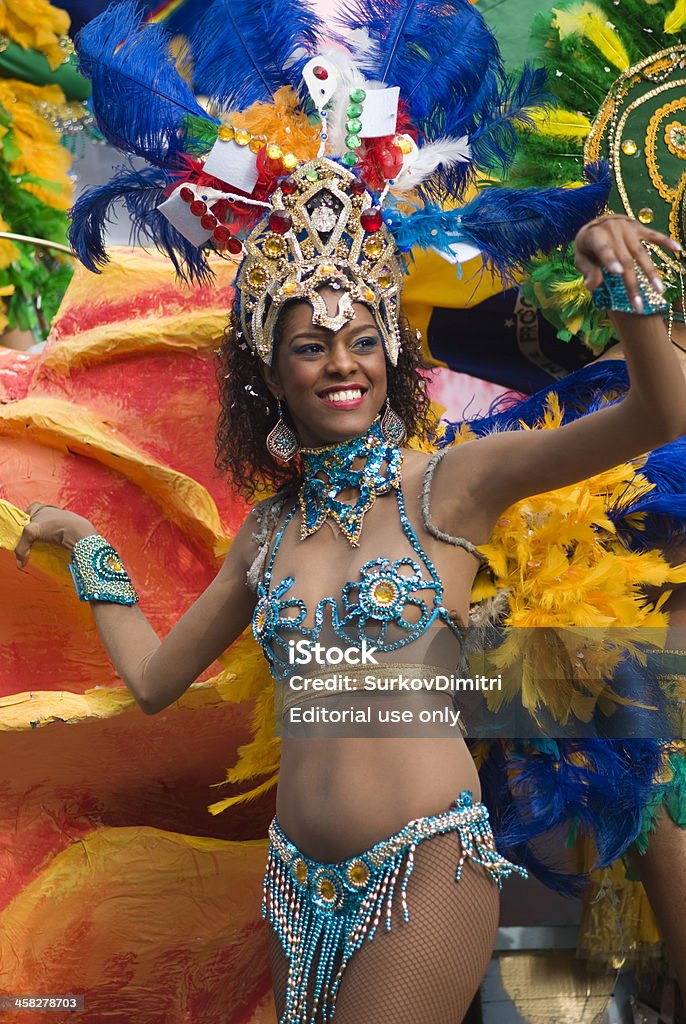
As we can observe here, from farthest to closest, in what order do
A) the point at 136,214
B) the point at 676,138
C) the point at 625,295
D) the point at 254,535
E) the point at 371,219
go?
the point at 676,138 < the point at 136,214 < the point at 254,535 < the point at 371,219 < the point at 625,295

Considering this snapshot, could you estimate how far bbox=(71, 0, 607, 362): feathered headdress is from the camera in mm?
2328

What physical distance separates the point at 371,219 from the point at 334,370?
0.99 feet

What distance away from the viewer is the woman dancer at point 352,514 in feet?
6.61

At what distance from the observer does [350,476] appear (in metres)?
2.30

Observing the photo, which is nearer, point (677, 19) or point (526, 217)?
point (526, 217)

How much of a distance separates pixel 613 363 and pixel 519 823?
0.96 metres

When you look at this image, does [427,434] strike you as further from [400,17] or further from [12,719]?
[12,719]

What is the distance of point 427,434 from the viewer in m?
2.62

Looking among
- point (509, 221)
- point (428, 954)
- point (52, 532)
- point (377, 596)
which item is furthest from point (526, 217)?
point (428, 954)

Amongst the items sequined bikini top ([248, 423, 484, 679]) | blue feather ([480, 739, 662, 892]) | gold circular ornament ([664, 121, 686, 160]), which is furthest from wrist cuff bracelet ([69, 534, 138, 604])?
gold circular ornament ([664, 121, 686, 160])

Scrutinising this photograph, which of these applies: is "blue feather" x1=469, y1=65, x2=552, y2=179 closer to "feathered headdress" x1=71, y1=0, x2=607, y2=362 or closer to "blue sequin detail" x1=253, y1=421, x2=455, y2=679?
"feathered headdress" x1=71, y1=0, x2=607, y2=362

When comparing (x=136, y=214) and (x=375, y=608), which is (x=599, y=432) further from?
(x=136, y=214)

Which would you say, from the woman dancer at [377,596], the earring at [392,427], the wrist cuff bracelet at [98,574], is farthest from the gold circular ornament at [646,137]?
the wrist cuff bracelet at [98,574]

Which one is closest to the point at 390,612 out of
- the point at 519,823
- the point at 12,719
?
the point at 519,823
